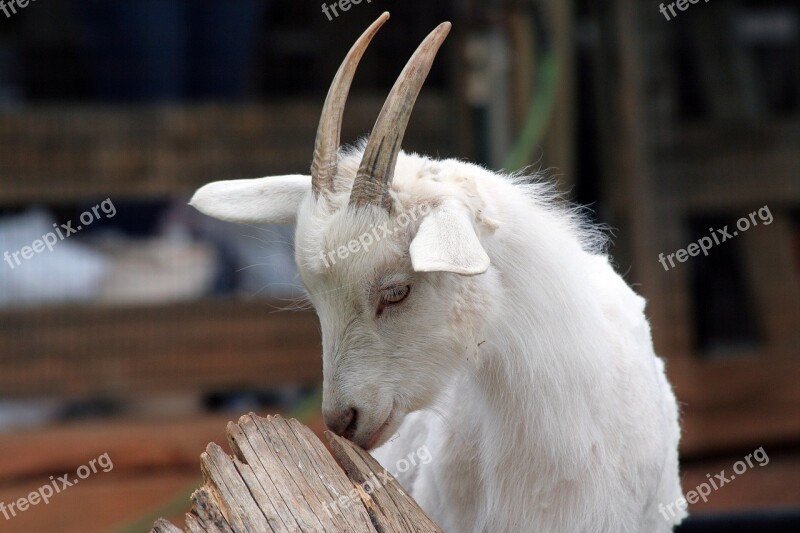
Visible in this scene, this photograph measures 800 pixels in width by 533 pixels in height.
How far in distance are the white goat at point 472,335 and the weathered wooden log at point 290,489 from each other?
162 millimetres

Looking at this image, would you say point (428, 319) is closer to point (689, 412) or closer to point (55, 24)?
point (689, 412)

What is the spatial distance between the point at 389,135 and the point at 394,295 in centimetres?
42

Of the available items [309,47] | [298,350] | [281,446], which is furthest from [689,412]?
[281,446]

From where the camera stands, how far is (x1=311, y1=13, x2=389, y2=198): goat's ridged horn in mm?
2889

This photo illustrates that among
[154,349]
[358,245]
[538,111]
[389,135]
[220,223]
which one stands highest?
[220,223]

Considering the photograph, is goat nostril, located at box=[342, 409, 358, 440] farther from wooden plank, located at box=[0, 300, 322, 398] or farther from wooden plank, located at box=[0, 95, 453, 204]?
wooden plank, located at box=[0, 95, 453, 204]

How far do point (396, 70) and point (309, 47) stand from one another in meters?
0.56

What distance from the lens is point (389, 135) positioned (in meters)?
2.79

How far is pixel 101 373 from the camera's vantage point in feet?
20.3

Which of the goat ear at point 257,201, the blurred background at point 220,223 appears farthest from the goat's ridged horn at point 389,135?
the blurred background at point 220,223

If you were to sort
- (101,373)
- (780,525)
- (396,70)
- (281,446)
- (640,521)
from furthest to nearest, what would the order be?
(396,70)
(101,373)
(780,525)
(640,521)
(281,446)

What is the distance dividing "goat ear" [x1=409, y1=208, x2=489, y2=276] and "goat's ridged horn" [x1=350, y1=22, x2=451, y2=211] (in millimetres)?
184

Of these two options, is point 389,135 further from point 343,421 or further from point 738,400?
point 738,400

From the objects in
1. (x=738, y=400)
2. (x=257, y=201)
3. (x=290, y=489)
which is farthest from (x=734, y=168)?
(x=290, y=489)
